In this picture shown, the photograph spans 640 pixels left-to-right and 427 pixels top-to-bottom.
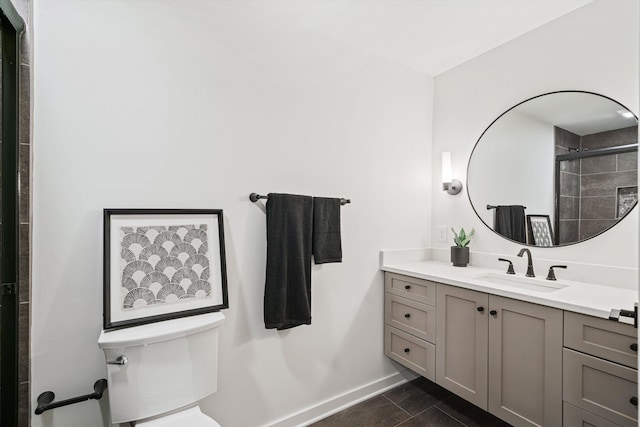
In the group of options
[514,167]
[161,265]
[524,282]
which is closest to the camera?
[161,265]

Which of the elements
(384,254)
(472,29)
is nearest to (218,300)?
(384,254)

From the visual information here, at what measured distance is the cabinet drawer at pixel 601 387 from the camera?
116 cm

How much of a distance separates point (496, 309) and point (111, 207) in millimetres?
1895

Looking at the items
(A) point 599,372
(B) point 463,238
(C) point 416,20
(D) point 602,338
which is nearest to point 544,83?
(C) point 416,20

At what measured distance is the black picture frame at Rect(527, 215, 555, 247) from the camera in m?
1.90

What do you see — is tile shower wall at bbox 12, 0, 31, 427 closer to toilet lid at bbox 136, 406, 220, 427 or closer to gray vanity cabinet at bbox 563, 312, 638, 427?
toilet lid at bbox 136, 406, 220, 427

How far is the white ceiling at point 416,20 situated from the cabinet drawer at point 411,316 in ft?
5.66

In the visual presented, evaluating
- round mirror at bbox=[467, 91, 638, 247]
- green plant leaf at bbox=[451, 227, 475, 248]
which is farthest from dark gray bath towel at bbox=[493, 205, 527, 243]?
green plant leaf at bbox=[451, 227, 475, 248]

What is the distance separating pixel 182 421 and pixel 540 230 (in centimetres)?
216

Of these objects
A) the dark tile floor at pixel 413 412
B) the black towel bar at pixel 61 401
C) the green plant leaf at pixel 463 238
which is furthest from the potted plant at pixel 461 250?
the black towel bar at pixel 61 401

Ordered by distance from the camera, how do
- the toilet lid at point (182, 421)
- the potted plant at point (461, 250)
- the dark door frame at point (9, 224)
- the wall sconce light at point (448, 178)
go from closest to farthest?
the dark door frame at point (9, 224)
the toilet lid at point (182, 421)
the potted plant at point (461, 250)
the wall sconce light at point (448, 178)

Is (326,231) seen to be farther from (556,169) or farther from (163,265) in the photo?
(556,169)

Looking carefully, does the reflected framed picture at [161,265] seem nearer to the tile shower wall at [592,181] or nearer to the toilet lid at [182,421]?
the toilet lid at [182,421]

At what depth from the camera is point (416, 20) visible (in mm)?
1860
